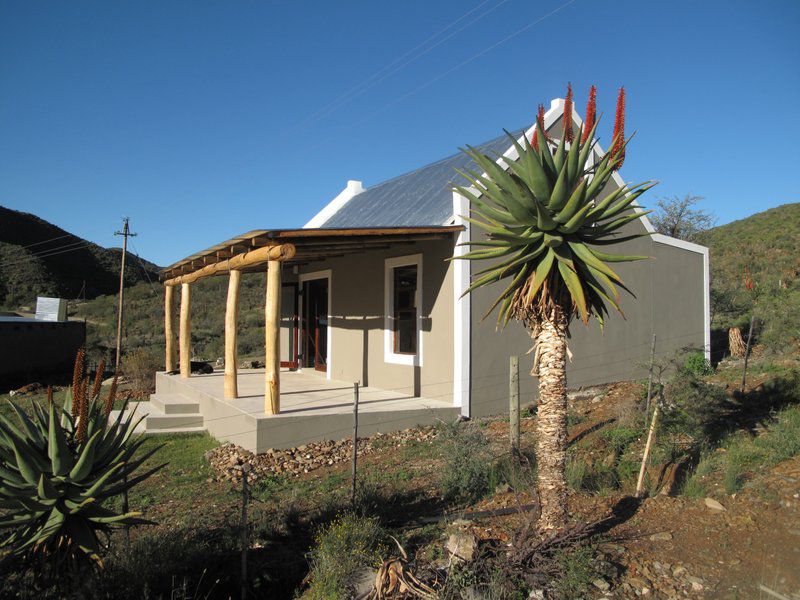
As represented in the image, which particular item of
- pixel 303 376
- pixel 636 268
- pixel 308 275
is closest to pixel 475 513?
pixel 636 268

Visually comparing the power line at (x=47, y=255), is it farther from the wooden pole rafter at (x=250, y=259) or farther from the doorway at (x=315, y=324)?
the wooden pole rafter at (x=250, y=259)

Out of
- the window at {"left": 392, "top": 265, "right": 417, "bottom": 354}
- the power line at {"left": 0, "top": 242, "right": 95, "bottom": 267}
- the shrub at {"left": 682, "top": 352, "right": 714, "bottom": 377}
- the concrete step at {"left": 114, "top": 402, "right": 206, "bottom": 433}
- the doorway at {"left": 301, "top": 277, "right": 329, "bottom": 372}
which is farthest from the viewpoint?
the power line at {"left": 0, "top": 242, "right": 95, "bottom": 267}

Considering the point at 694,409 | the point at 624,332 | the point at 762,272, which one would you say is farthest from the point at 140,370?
the point at 762,272

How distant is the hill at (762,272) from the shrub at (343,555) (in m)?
10.9

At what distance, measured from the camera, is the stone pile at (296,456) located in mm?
7945

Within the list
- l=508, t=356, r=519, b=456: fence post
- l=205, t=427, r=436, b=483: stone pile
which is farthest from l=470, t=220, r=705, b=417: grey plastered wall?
l=508, t=356, r=519, b=456: fence post

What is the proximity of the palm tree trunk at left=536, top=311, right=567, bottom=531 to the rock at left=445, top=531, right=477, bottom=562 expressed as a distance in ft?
2.13

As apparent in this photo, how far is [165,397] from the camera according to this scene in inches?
511

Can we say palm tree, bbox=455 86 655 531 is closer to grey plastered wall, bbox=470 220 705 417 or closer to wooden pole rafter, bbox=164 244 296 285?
wooden pole rafter, bbox=164 244 296 285

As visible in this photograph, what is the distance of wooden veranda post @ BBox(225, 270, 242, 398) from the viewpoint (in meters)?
9.91

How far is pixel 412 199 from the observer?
13.2 m

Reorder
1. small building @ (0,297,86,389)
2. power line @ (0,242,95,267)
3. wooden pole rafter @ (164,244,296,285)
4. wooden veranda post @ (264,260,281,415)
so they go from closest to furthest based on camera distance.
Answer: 1. wooden pole rafter @ (164,244,296,285)
2. wooden veranda post @ (264,260,281,415)
3. small building @ (0,297,86,389)
4. power line @ (0,242,95,267)

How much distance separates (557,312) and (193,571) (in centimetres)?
363

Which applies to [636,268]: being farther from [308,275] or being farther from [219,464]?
[219,464]
